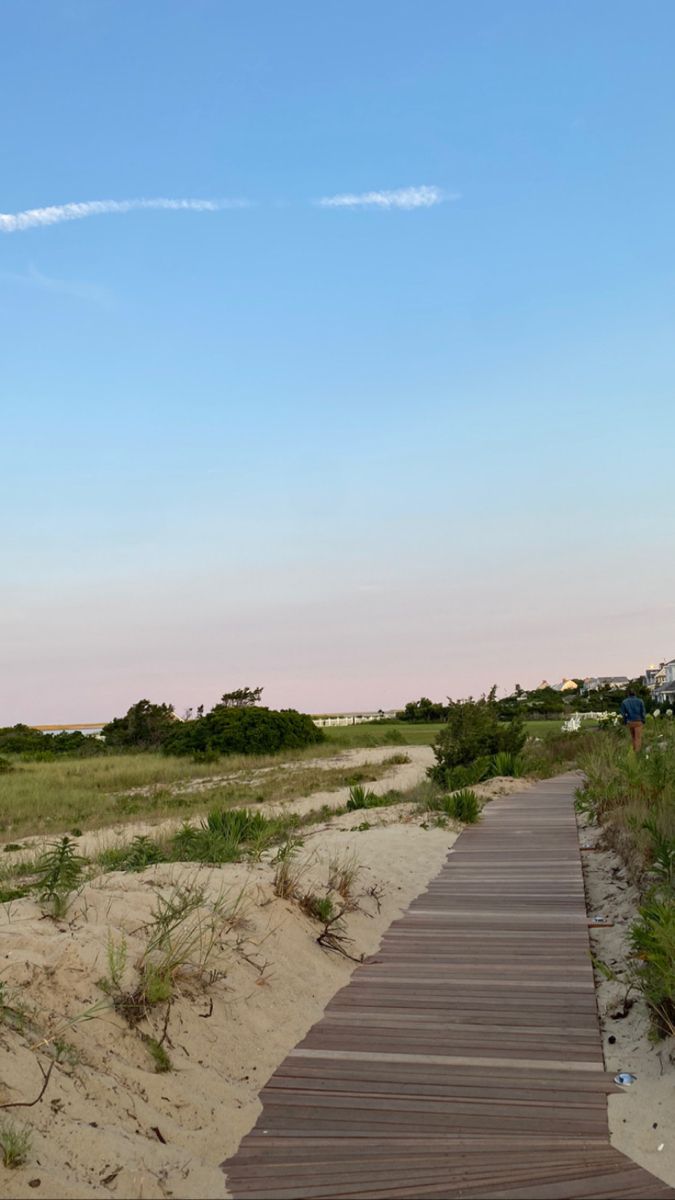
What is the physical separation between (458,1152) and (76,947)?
2.45 meters

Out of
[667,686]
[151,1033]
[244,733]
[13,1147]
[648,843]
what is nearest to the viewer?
[13,1147]

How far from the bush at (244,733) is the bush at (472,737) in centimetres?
1707

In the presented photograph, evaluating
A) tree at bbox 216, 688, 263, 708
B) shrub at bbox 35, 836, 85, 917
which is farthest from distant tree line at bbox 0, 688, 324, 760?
shrub at bbox 35, 836, 85, 917

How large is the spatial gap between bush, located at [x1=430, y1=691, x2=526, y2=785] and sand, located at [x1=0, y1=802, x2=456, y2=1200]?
1255 centimetres

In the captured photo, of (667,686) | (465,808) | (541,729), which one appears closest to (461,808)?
(465,808)

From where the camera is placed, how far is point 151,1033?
4.68 metres

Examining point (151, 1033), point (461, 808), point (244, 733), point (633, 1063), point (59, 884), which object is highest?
point (244, 733)

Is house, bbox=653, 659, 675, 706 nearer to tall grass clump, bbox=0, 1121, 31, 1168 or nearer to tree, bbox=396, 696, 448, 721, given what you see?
tree, bbox=396, 696, 448, 721

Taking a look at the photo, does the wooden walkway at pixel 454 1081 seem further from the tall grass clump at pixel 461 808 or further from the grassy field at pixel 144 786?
the grassy field at pixel 144 786

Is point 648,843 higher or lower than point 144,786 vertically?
higher

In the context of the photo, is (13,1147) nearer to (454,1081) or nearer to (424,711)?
(454,1081)

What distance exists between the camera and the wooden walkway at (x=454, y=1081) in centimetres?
349

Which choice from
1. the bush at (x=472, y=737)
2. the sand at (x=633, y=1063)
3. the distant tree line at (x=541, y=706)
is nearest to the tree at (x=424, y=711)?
the distant tree line at (x=541, y=706)

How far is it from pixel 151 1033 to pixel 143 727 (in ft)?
140
